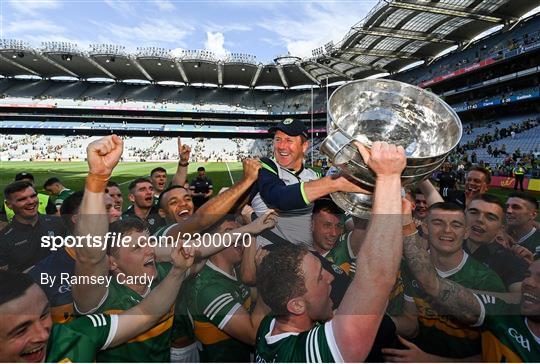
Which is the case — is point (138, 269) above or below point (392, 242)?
below

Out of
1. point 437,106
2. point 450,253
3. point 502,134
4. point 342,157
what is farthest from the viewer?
point 502,134

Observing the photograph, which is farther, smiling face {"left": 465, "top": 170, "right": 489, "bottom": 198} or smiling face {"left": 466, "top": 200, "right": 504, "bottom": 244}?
smiling face {"left": 465, "top": 170, "right": 489, "bottom": 198}

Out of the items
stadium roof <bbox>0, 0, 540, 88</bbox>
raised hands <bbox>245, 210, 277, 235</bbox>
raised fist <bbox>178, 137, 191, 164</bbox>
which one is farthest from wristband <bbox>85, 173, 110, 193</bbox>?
stadium roof <bbox>0, 0, 540, 88</bbox>

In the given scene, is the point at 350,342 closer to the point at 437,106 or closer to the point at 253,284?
the point at 253,284

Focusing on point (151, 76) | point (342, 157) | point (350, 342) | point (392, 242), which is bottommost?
point (350, 342)

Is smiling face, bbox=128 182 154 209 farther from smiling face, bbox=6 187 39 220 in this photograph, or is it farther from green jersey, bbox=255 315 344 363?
green jersey, bbox=255 315 344 363

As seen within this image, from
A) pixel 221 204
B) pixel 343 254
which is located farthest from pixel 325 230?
A: pixel 221 204

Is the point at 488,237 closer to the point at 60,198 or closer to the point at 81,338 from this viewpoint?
the point at 81,338

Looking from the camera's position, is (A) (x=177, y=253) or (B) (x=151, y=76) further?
(B) (x=151, y=76)

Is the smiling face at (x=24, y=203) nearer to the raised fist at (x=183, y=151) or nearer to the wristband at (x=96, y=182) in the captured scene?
the raised fist at (x=183, y=151)

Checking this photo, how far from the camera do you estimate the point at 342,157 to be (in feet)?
4.63

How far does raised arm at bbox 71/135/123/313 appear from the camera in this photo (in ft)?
5.52

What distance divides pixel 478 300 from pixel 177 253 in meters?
1.75

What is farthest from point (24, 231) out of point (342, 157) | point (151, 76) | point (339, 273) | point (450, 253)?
point (151, 76)
